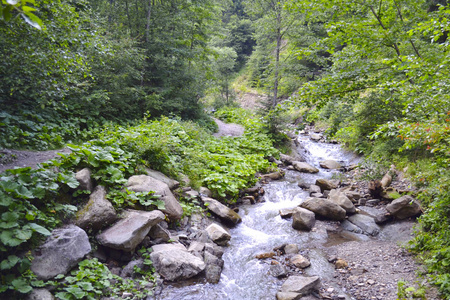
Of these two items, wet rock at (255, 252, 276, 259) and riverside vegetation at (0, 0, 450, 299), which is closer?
riverside vegetation at (0, 0, 450, 299)

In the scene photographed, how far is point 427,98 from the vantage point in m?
5.00

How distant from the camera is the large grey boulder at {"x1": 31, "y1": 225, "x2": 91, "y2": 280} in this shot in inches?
138

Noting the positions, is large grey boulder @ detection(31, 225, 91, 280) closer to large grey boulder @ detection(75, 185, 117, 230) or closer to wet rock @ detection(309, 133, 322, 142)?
large grey boulder @ detection(75, 185, 117, 230)

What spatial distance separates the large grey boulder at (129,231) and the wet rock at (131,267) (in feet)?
0.70

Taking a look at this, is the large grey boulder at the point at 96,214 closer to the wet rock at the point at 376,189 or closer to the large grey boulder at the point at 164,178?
the large grey boulder at the point at 164,178

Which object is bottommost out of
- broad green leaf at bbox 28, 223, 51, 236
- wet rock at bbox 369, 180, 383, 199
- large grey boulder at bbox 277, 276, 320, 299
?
large grey boulder at bbox 277, 276, 320, 299

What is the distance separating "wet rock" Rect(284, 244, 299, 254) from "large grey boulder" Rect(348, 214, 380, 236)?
6.96ft

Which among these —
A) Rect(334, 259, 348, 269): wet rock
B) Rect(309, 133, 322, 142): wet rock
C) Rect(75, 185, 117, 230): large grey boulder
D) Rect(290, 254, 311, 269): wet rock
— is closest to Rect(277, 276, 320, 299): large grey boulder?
Rect(290, 254, 311, 269): wet rock

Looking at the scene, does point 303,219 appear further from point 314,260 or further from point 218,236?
point 218,236

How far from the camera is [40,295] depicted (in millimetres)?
3252

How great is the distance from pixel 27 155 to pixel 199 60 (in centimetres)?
1136

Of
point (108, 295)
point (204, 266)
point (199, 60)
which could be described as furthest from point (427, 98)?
point (199, 60)

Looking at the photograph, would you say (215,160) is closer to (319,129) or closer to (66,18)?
(66,18)

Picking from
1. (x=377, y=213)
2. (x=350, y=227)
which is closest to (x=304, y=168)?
(x=377, y=213)
